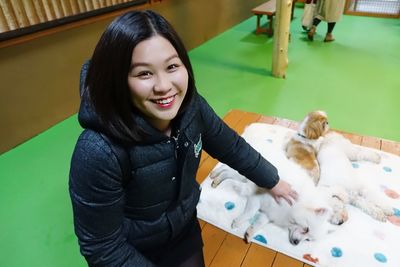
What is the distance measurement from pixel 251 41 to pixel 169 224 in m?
4.22

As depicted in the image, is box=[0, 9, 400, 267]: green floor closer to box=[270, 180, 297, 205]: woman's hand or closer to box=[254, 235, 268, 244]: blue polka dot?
box=[254, 235, 268, 244]: blue polka dot

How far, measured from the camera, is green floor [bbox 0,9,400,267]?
1824 mm

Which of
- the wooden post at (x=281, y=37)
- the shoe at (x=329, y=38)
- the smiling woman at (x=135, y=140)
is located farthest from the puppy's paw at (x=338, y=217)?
the shoe at (x=329, y=38)

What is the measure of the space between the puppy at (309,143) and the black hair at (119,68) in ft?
4.24

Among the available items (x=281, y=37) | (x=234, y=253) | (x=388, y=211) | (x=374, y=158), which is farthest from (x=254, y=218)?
(x=281, y=37)

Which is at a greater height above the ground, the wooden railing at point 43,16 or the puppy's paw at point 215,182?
the wooden railing at point 43,16

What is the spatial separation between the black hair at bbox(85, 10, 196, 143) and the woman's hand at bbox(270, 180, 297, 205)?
759mm

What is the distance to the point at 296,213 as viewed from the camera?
4.92ft

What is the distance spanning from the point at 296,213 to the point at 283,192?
0.69 feet

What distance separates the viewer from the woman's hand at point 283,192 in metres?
1.36

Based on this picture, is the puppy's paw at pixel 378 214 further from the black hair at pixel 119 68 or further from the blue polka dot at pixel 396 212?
the black hair at pixel 119 68

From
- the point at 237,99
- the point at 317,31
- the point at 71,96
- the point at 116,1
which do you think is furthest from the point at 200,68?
the point at 317,31

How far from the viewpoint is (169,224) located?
109cm

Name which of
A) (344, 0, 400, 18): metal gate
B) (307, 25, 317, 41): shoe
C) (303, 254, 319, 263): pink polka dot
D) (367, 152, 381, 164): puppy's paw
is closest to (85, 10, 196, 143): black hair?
(303, 254, 319, 263): pink polka dot
